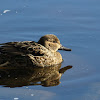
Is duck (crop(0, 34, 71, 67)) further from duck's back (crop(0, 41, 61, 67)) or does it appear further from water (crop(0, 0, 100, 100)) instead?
water (crop(0, 0, 100, 100))

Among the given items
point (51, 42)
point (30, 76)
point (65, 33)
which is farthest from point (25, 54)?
point (65, 33)

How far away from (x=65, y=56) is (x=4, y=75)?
222cm

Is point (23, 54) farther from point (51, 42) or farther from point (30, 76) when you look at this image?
point (51, 42)

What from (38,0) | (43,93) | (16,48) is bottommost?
(43,93)

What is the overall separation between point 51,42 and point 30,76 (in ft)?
6.09

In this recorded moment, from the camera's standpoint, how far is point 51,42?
1108 cm

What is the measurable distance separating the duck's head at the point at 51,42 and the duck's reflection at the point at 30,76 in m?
0.76

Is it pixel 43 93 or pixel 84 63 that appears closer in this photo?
pixel 43 93

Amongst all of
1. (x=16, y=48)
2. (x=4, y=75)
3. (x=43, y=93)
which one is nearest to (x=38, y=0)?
(x=16, y=48)

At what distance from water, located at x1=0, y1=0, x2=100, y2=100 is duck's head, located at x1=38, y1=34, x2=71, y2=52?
0.30m

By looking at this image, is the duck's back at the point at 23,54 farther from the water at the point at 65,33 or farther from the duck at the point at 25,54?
the water at the point at 65,33

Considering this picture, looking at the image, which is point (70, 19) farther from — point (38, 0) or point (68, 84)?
point (68, 84)

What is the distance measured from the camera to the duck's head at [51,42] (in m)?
10.9

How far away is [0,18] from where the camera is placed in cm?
1319
